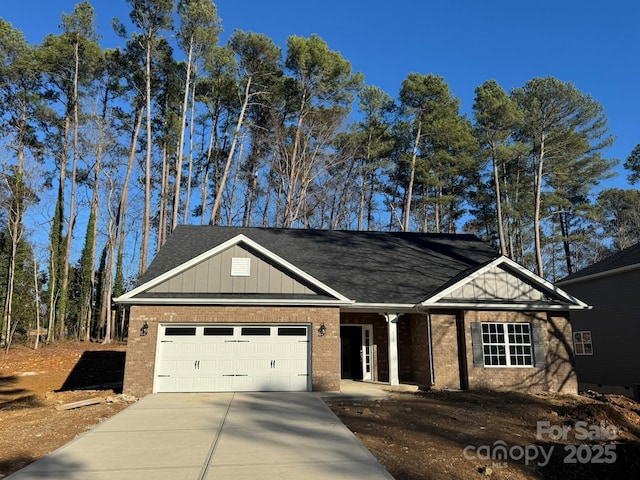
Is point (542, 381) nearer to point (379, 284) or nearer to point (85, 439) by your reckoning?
point (379, 284)

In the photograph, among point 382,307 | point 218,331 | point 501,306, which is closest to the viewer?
point 218,331

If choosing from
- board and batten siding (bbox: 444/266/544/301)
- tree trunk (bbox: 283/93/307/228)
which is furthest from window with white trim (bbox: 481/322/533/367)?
tree trunk (bbox: 283/93/307/228)

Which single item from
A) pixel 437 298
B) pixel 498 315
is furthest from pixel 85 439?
pixel 498 315

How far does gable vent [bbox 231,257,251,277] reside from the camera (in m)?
13.5

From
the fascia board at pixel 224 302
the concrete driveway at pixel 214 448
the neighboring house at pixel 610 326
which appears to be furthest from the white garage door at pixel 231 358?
the neighboring house at pixel 610 326

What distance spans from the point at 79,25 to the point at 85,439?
25.9 metres

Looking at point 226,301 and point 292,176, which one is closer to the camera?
point 226,301

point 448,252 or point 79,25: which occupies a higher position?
point 79,25

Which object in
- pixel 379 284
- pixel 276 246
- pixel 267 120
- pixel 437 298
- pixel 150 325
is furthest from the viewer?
pixel 267 120

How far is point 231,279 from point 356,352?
5433 millimetres

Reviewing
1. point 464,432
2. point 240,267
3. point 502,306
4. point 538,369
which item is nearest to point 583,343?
point 538,369

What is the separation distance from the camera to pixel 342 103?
27.4m

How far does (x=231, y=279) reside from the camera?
44.1 feet

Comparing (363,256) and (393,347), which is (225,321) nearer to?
(393,347)
